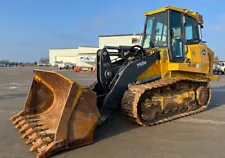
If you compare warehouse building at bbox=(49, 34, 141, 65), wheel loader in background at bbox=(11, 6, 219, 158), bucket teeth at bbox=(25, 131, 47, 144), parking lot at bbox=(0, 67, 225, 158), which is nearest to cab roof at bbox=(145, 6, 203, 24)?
wheel loader in background at bbox=(11, 6, 219, 158)

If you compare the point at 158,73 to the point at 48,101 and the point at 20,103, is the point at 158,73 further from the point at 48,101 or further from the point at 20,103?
the point at 20,103

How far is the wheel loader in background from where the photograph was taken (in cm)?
425

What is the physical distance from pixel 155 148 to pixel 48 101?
3.05m

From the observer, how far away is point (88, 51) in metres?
48.8

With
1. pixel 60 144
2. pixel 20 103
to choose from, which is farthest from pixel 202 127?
pixel 20 103

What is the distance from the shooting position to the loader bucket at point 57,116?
158 inches

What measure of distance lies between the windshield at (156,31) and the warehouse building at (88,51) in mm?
2422

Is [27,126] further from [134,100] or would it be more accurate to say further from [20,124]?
[134,100]

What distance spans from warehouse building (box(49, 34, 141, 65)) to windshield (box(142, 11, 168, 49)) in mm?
2422

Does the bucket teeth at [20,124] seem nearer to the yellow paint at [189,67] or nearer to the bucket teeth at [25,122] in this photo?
the bucket teeth at [25,122]

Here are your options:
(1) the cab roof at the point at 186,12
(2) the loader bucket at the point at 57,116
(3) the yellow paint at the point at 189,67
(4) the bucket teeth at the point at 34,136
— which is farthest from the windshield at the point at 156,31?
(4) the bucket teeth at the point at 34,136

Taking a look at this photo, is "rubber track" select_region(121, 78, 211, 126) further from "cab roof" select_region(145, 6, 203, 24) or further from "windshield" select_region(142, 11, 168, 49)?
"cab roof" select_region(145, 6, 203, 24)

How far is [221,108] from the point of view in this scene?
780cm

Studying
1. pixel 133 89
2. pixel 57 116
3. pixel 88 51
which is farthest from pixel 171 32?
pixel 88 51
